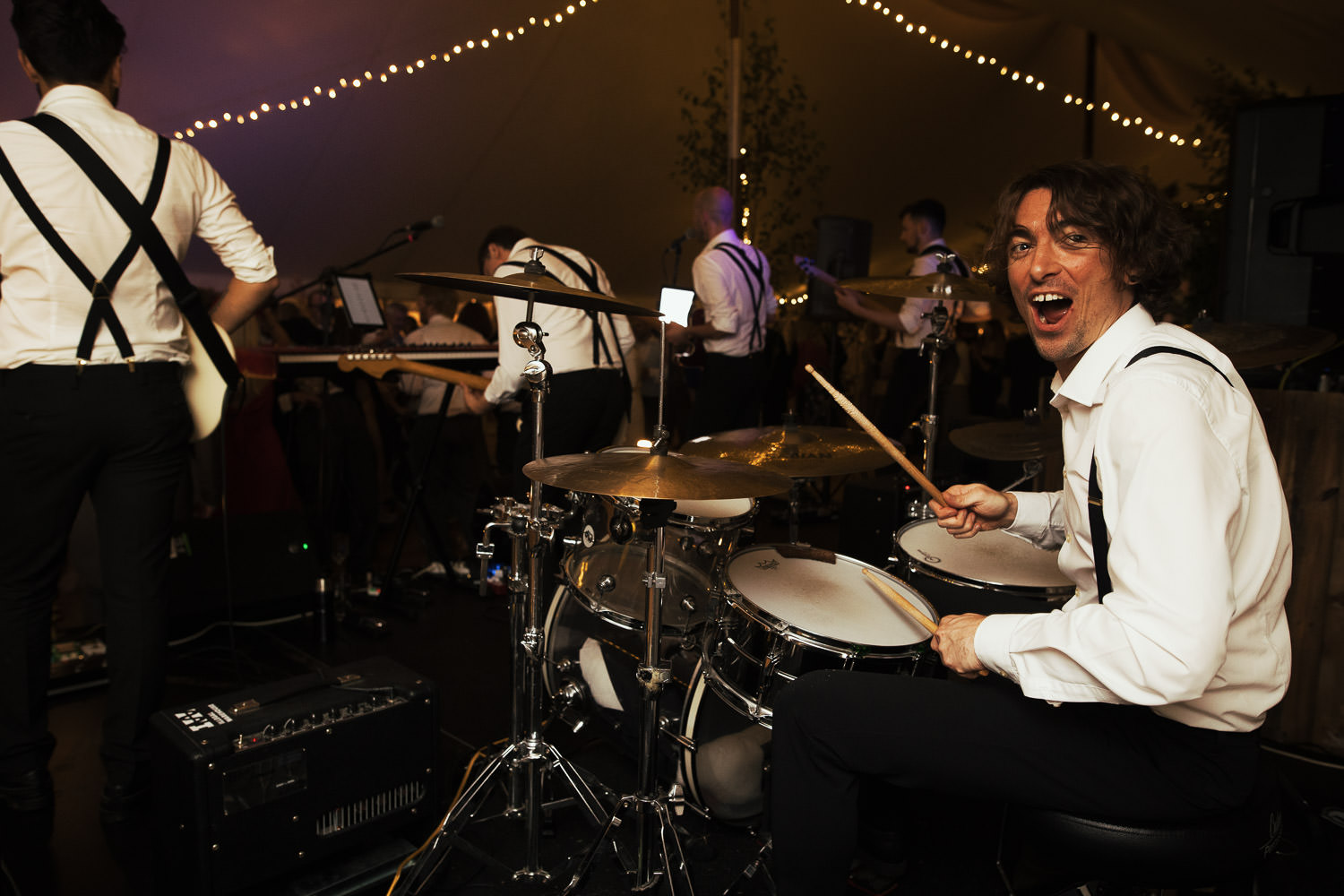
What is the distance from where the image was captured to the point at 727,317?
414 cm

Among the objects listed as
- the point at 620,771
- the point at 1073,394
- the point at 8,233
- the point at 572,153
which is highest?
the point at 572,153

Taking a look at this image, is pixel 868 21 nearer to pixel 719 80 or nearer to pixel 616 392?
pixel 719 80

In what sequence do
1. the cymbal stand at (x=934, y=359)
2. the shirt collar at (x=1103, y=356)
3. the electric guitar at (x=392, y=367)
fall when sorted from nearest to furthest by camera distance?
the shirt collar at (x=1103, y=356), the cymbal stand at (x=934, y=359), the electric guitar at (x=392, y=367)

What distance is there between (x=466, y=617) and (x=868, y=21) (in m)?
5.13

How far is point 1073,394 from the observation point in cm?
131

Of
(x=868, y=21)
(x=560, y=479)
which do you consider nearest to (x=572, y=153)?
(x=868, y=21)

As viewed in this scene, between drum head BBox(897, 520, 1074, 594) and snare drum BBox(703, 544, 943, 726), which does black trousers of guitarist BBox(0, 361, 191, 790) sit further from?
drum head BBox(897, 520, 1074, 594)

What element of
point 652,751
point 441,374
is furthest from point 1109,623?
point 441,374

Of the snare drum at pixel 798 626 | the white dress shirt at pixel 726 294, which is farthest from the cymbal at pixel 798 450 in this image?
→ the white dress shirt at pixel 726 294

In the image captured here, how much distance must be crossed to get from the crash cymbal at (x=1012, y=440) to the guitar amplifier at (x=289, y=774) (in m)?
1.72

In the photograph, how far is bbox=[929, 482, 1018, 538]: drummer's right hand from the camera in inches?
60.9

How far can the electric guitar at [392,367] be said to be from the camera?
316 cm

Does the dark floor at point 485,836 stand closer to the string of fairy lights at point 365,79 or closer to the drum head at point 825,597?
the drum head at point 825,597

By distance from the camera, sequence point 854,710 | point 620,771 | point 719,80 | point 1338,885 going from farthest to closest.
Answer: point 719,80 < point 620,771 < point 1338,885 < point 854,710
